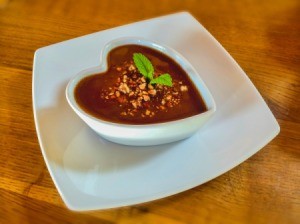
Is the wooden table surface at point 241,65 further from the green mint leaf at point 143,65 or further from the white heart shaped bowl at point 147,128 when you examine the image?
the green mint leaf at point 143,65

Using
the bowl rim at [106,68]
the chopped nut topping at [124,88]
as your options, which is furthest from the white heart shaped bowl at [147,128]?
the chopped nut topping at [124,88]

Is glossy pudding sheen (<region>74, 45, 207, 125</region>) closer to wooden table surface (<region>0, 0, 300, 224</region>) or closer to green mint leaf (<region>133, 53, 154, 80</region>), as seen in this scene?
green mint leaf (<region>133, 53, 154, 80</region>)

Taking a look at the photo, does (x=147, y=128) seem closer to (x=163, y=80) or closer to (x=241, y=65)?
(x=163, y=80)

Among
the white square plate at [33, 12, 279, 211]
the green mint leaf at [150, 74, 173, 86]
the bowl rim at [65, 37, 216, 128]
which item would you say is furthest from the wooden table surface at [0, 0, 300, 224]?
the green mint leaf at [150, 74, 173, 86]

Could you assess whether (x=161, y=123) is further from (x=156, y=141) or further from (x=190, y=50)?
(x=190, y=50)

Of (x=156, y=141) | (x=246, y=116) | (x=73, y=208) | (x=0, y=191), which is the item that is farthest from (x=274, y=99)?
(x=0, y=191)
